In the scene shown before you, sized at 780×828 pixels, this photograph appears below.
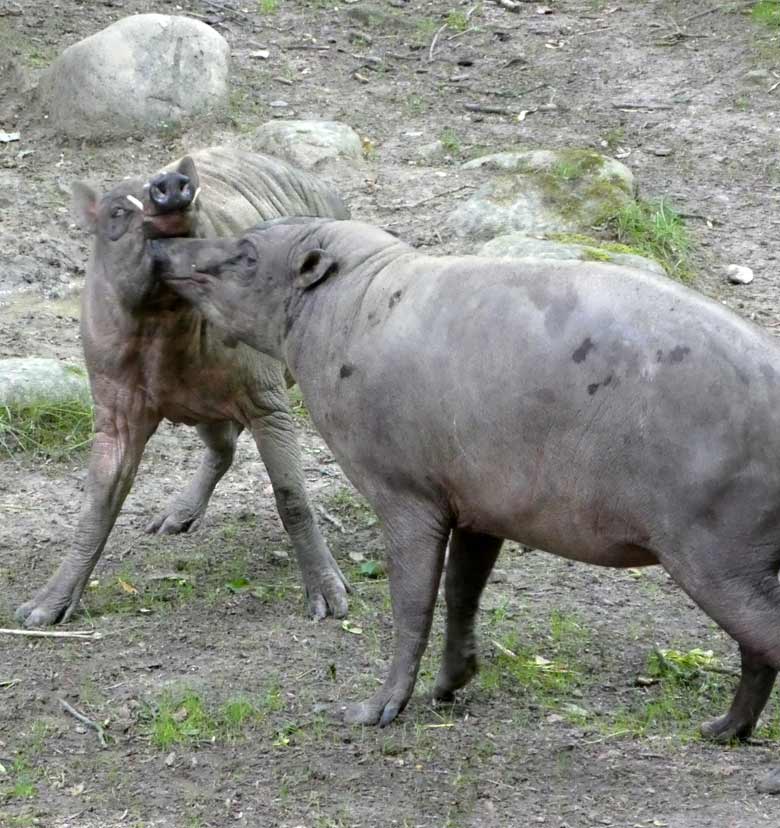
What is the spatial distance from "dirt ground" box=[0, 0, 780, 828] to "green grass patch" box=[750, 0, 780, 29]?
0.71 m

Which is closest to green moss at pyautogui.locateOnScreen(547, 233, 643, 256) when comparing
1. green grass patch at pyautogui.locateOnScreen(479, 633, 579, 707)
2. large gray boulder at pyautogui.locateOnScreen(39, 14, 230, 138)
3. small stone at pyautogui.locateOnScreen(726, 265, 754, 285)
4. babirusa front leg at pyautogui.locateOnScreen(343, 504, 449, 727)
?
small stone at pyautogui.locateOnScreen(726, 265, 754, 285)

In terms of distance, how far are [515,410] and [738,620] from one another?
3.17 feet

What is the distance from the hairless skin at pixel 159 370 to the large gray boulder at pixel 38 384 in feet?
6.26

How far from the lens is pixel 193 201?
6254mm

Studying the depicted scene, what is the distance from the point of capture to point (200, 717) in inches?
227

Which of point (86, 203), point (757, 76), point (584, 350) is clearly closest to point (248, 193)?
point (86, 203)

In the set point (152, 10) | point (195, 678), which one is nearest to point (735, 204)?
point (152, 10)

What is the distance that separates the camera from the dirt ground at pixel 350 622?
17.1 feet

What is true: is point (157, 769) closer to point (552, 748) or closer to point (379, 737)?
point (379, 737)

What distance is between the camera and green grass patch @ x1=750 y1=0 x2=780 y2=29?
14172 millimetres

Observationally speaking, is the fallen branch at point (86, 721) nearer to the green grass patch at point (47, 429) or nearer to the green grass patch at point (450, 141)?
the green grass patch at point (47, 429)

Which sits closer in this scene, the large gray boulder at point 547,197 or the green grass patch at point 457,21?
the large gray boulder at point 547,197

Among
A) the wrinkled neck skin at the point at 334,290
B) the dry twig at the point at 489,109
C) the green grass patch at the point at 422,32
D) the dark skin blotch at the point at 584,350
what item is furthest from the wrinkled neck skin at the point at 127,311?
the green grass patch at the point at 422,32

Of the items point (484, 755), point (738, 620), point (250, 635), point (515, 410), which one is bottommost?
point (250, 635)
